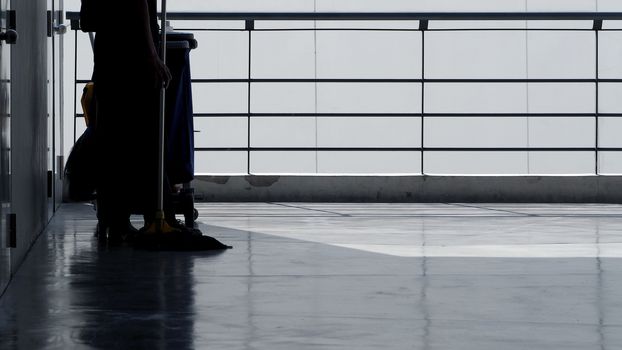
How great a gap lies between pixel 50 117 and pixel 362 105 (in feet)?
58.1

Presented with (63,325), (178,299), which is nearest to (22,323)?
(63,325)

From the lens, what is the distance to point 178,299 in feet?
10.3

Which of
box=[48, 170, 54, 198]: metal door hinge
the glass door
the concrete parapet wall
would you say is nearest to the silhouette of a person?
the glass door

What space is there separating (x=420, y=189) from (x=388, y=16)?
1092 millimetres

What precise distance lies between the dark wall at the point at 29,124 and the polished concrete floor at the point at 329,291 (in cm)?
12

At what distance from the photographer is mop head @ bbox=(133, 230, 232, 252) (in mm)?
4449

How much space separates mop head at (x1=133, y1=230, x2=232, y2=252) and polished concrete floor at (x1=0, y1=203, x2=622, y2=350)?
85 millimetres

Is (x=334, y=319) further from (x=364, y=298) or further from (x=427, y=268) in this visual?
(x=427, y=268)

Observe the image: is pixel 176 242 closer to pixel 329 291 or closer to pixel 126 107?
pixel 126 107

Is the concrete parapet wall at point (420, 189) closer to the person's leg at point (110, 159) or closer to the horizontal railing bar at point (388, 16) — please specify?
the horizontal railing bar at point (388, 16)

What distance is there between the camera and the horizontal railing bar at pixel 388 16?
300 inches

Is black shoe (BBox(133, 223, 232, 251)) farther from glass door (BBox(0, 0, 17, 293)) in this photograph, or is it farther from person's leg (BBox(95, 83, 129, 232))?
glass door (BBox(0, 0, 17, 293))

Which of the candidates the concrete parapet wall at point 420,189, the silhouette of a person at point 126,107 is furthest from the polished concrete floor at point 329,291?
the concrete parapet wall at point 420,189

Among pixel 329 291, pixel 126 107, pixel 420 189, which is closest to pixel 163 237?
pixel 126 107
